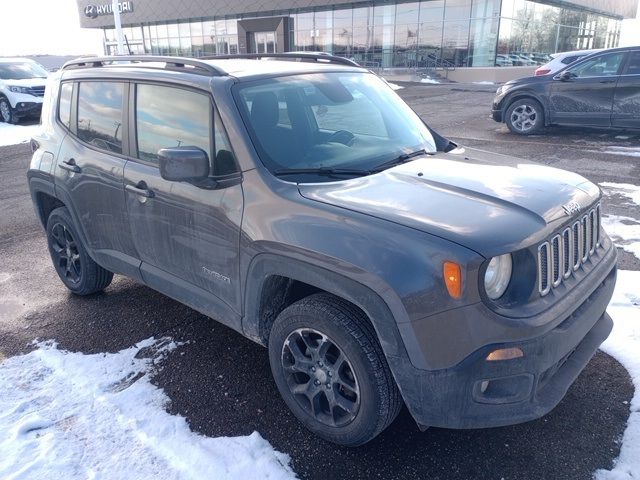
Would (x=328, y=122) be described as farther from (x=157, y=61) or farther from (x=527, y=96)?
(x=527, y=96)

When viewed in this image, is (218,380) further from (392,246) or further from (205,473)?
(392,246)

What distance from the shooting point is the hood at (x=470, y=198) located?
240 cm

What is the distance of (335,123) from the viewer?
140 inches

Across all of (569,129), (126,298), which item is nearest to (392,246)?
(126,298)

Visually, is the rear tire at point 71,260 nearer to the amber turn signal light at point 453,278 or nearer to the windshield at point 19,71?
the amber turn signal light at point 453,278

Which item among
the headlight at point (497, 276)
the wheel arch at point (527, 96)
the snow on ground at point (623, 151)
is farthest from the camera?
the wheel arch at point (527, 96)

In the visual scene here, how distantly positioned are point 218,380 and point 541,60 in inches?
1309

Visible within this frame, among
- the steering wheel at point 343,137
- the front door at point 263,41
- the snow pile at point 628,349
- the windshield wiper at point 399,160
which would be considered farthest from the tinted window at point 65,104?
the front door at point 263,41

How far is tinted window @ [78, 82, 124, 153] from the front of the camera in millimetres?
3777

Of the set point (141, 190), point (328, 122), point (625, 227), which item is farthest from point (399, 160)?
point (625, 227)

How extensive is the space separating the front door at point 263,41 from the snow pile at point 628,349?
35.5 m

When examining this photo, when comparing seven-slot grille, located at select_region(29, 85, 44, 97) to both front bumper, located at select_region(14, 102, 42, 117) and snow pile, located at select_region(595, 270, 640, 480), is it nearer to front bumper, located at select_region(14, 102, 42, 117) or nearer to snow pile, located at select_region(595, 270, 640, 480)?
front bumper, located at select_region(14, 102, 42, 117)

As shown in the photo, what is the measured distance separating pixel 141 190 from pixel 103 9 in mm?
50717

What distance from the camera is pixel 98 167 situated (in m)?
3.86
